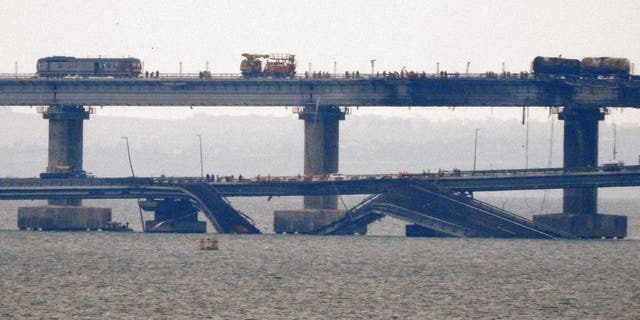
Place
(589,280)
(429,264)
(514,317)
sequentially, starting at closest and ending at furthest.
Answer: (514,317)
(589,280)
(429,264)

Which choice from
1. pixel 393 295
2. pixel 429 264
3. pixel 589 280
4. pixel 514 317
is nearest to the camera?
pixel 514 317

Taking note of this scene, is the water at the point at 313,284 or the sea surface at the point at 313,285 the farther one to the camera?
the water at the point at 313,284

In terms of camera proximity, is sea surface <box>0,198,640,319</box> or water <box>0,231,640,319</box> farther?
water <box>0,231,640,319</box>

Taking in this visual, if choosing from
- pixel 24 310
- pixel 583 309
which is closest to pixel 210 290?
pixel 24 310

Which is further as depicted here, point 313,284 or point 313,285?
point 313,284

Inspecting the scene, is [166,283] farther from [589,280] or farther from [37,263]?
[589,280]

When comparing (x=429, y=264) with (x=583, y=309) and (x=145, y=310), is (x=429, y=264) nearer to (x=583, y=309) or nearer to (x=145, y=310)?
(x=583, y=309)

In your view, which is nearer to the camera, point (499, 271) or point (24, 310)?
point (24, 310)
